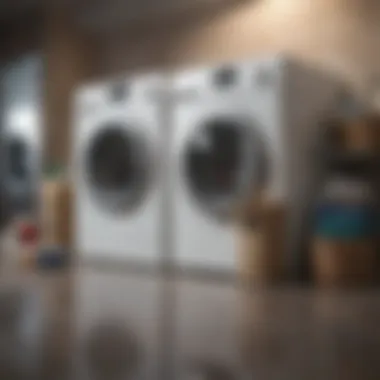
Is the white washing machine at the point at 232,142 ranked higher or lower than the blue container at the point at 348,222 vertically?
higher

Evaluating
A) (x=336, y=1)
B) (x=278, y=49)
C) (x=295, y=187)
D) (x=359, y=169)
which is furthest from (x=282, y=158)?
(x=336, y=1)

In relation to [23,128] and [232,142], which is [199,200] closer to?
[232,142]

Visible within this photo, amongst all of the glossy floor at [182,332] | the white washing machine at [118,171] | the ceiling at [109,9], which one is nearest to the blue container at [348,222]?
the glossy floor at [182,332]

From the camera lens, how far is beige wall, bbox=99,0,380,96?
1.61 meters

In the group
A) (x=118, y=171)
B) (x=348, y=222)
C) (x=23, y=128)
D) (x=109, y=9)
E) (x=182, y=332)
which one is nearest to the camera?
(x=182, y=332)

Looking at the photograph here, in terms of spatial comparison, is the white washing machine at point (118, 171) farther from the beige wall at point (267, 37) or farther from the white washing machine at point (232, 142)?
the beige wall at point (267, 37)

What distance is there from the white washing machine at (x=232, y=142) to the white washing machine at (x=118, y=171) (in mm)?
99

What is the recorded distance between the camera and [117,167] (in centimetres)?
245

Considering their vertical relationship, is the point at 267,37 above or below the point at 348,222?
above

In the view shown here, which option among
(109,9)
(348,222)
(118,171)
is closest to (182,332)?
(348,222)

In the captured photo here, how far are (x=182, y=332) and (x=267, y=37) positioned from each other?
1.20 metres

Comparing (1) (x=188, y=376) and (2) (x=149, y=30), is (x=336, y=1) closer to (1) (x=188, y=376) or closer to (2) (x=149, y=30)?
(1) (x=188, y=376)

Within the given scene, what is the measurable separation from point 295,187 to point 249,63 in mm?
392

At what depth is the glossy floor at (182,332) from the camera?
1.09 metres
